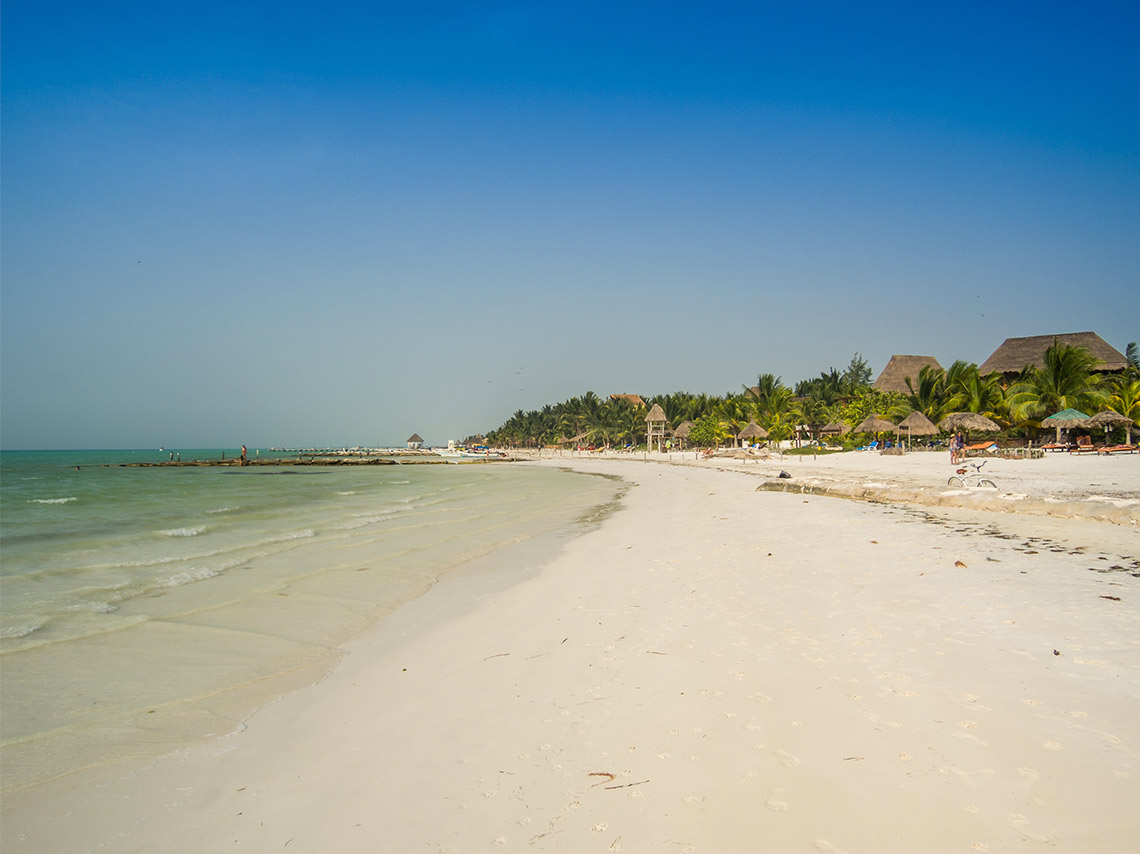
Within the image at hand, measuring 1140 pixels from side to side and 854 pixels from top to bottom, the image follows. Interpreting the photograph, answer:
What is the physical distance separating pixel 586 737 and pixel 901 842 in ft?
5.11

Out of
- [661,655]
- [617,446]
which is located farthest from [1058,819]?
[617,446]

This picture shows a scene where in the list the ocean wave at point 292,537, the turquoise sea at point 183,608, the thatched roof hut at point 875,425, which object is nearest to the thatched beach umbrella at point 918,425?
the thatched roof hut at point 875,425

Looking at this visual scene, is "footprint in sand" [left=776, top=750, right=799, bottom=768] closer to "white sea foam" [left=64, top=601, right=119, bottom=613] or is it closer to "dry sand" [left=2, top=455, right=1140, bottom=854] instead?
"dry sand" [left=2, top=455, right=1140, bottom=854]

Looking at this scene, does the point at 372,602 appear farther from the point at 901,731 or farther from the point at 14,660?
the point at 901,731

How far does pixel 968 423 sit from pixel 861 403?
41.2 ft

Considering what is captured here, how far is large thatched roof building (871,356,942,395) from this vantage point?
167 ft

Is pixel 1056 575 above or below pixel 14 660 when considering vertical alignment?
above

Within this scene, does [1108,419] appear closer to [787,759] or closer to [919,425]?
[919,425]

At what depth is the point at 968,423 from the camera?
31.4 metres

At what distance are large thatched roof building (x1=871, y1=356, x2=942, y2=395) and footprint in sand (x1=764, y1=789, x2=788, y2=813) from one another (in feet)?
176

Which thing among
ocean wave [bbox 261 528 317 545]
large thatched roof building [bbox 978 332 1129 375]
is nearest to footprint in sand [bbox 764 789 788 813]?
ocean wave [bbox 261 528 317 545]

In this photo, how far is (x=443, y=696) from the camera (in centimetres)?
410

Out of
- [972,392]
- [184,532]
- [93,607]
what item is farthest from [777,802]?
[972,392]

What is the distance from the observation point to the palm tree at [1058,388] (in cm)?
3048
